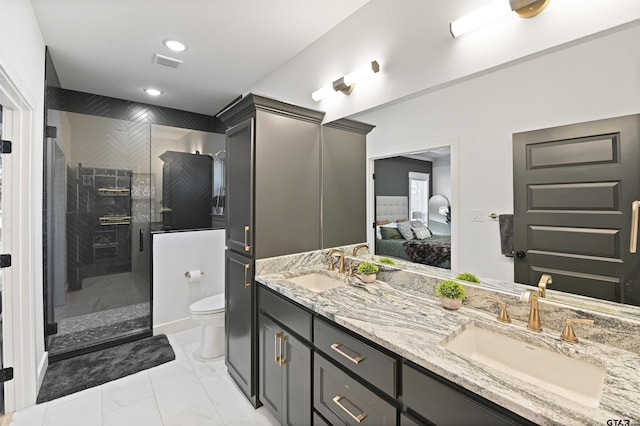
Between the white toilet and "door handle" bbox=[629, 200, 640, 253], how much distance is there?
2587 mm

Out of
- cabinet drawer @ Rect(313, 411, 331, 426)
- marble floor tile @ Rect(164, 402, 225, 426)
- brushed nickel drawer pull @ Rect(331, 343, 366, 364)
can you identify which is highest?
brushed nickel drawer pull @ Rect(331, 343, 366, 364)

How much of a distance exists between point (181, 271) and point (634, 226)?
3444 mm

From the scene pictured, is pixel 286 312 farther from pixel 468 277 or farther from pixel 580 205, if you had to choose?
pixel 580 205

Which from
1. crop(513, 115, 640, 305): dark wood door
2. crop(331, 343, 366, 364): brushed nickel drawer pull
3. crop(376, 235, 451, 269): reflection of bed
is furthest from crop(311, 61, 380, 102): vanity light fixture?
crop(331, 343, 366, 364): brushed nickel drawer pull

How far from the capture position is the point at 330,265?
210cm

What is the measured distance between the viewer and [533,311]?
3.70ft

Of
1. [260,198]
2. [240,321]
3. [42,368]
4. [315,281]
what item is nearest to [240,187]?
[260,198]

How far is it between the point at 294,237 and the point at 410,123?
3.54ft

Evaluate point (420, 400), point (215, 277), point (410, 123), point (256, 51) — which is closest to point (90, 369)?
point (215, 277)

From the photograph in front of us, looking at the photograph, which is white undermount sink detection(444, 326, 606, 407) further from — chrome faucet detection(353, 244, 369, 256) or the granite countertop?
chrome faucet detection(353, 244, 369, 256)

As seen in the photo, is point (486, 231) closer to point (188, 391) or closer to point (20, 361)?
point (188, 391)

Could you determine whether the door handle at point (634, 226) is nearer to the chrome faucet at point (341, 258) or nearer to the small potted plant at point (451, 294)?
the small potted plant at point (451, 294)

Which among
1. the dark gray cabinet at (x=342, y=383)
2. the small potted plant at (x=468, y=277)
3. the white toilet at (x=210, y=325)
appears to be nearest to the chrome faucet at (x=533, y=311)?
the small potted plant at (x=468, y=277)

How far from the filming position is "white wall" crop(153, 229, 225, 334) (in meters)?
3.08
